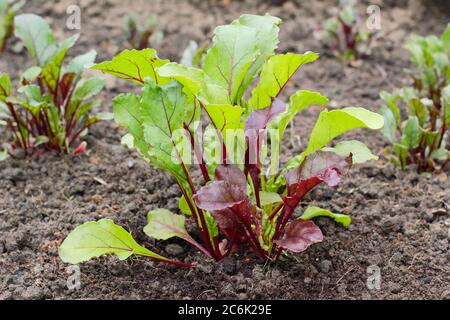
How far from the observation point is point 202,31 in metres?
4.68

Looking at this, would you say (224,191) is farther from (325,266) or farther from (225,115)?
(325,266)

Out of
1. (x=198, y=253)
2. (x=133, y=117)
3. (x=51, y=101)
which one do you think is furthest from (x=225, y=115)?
(x=51, y=101)

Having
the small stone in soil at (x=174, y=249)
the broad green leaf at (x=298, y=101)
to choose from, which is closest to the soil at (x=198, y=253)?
the small stone in soil at (x=174, y=249)

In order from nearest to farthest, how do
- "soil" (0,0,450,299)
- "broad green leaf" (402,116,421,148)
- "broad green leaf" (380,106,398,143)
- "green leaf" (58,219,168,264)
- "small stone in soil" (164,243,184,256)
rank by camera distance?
"green leaf" (58,219,168,264)
"soil" (0,0,450,299)
"small stone in soil" (164,243,184,256)
"broad green leaf" (402,116,421,148)
"broad green leaf" (380,106,398,143)

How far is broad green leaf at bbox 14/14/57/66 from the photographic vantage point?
3367 millimetres

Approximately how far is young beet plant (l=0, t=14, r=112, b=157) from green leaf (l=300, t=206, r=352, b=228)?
1072 mm

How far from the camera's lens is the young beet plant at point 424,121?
3.22m

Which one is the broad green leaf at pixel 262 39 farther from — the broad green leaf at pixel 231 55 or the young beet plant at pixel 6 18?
the young beet plant at pixel 6 18

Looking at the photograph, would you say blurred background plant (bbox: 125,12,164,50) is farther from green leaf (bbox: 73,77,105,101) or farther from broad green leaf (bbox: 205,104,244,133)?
broad green leaf (bbox: 205,104,244,133)

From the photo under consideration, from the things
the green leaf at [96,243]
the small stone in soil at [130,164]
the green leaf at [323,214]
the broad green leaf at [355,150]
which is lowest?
the small stone in soil at [130,164]

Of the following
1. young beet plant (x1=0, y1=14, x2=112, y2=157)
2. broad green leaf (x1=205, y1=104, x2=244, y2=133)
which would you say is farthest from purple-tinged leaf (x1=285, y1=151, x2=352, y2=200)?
young beet plant (x1=0, y1=14, x2=112, y2=157)

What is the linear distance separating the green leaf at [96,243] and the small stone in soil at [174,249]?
20 cm

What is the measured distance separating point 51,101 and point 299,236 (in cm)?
147
